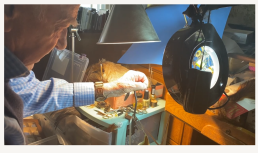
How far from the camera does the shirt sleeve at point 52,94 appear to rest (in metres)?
0.65

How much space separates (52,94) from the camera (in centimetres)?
68

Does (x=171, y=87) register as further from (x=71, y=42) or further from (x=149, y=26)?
(x=71, y=42)

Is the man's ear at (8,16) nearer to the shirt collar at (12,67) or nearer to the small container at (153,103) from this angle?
the shirt collar at (12,67)

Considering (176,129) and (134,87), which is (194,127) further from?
(134,87)

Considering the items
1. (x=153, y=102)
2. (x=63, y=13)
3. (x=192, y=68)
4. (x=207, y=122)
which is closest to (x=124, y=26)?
(x=63, y=13)

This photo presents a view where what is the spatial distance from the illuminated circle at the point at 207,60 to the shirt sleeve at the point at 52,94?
0.39 m

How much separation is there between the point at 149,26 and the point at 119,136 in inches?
15.8

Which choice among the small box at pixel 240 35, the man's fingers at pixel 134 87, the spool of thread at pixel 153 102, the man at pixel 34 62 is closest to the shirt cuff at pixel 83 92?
the man at pixel 34 62

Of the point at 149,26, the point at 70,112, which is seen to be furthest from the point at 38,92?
the point at 149,26

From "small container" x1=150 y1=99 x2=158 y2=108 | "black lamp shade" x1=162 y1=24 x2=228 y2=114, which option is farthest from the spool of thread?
"black lamp shade" x1=162 y1=24 x2=228 y2=114

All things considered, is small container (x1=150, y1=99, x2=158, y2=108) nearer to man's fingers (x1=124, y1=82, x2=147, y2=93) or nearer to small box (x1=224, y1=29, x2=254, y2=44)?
man's fingers (x1=124, y1=82, x2=147, y2=93)

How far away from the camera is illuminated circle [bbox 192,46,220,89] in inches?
27.3

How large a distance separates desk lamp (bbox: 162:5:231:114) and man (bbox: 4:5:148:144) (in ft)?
0.56

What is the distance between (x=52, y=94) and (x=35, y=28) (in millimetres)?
248
